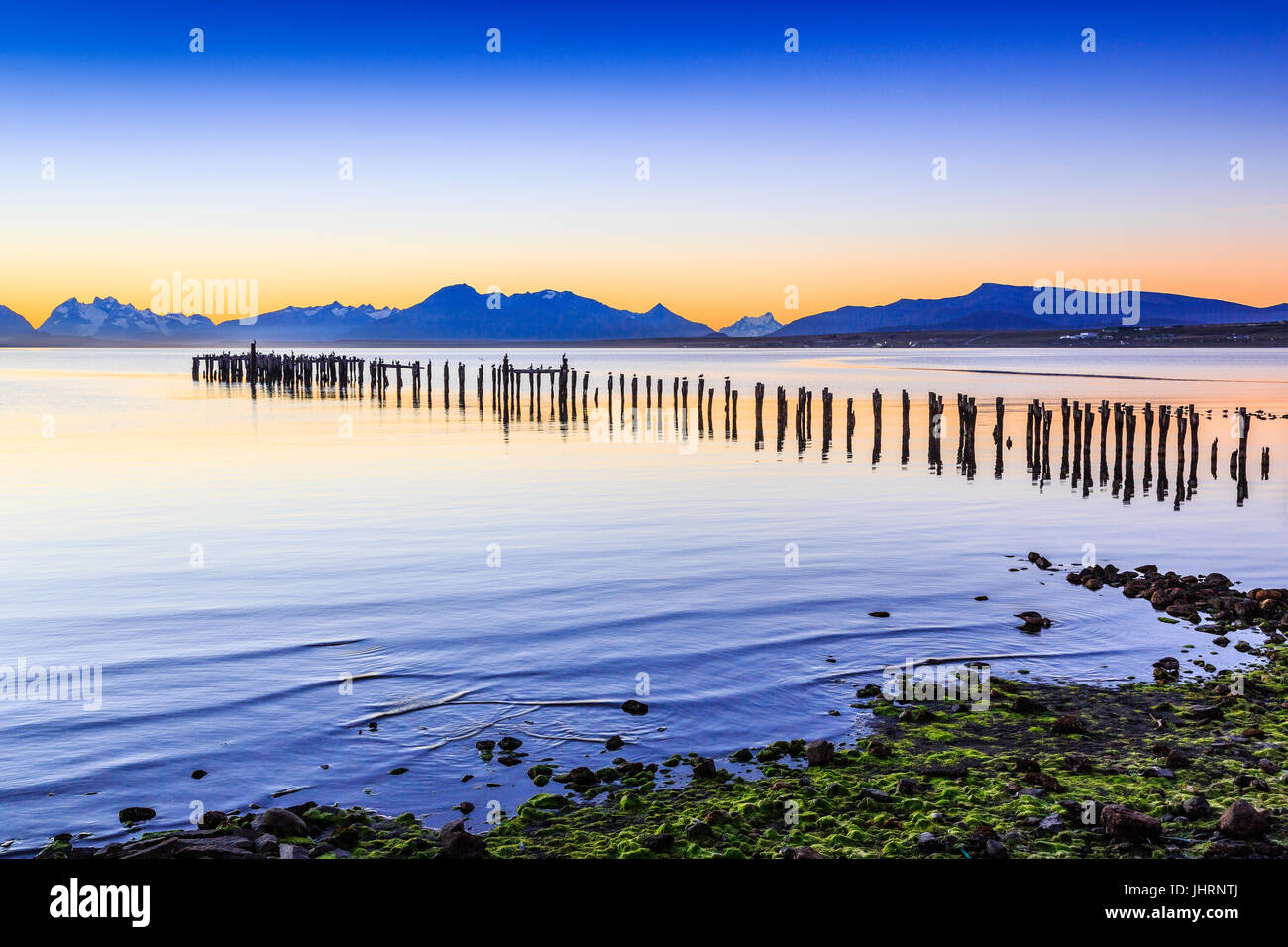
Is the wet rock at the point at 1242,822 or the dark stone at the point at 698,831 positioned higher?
the wet rock at the point at 1242,822

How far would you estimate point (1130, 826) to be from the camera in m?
6.64

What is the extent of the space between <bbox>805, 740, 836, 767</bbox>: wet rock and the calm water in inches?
30.1

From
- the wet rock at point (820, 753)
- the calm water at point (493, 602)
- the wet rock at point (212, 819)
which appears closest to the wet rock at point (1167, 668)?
the calm water at point (493, 602)

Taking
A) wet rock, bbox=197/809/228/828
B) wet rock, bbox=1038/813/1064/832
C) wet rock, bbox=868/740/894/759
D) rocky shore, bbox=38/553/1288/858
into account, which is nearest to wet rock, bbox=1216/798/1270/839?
rocky shore, bbox=38/553/1288/858

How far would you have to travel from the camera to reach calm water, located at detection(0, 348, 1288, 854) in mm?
8742

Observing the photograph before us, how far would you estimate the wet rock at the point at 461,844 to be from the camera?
6484 mm

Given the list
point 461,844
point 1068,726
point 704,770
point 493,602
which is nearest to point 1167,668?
point 1068,726

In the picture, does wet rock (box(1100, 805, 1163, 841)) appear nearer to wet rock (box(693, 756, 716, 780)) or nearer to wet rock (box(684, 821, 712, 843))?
wet rock (box(684, 821, 712, 843))

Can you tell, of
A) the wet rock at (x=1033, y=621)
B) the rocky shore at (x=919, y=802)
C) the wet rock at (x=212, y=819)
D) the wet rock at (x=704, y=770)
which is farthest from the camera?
the wet rock at (x=1033, y=621)

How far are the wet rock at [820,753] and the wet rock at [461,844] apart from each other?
2.77 m

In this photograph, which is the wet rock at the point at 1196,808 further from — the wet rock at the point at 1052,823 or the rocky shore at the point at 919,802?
the wet rock at the point at 1052,823
